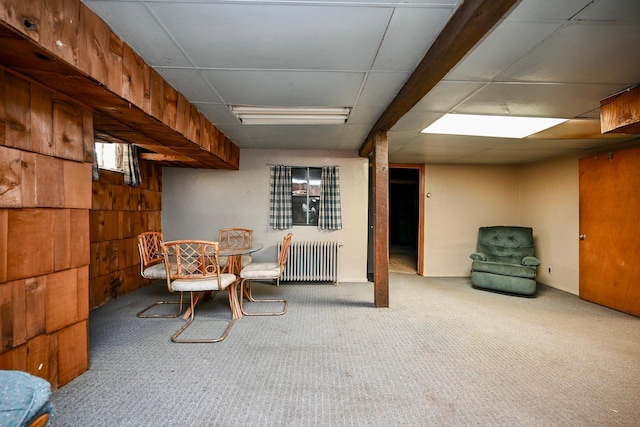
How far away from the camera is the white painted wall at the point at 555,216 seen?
13.5ft

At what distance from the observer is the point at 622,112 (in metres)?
2.25

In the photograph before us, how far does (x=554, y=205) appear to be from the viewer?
4.45 m

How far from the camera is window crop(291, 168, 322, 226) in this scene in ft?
15.7

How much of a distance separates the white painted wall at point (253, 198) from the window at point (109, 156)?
3.24 ft

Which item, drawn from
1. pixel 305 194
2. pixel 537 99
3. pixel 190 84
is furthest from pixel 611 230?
pixel 190 84

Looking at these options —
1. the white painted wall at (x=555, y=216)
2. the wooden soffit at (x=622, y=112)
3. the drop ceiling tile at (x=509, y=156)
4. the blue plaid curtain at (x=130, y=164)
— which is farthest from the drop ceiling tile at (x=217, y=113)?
the white painted wall at (x=555, y=216)

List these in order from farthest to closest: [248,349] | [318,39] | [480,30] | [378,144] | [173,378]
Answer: [378,144] → [248,349] → [173,378] → [318,39] → [480,30]

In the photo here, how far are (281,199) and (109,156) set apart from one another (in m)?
2.39

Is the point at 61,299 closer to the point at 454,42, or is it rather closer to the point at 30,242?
the point at 30,242

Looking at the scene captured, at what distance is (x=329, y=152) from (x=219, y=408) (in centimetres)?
385

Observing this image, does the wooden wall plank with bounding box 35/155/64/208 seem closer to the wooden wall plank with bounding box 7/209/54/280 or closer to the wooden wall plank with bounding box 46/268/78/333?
the wooden wall plank with bounding box 7/209/54/280

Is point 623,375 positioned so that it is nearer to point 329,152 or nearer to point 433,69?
point 433,69

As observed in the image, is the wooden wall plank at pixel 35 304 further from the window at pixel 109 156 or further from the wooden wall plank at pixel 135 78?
the window at pixel 109 156

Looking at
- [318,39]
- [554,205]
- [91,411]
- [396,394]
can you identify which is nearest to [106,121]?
[318,39]
